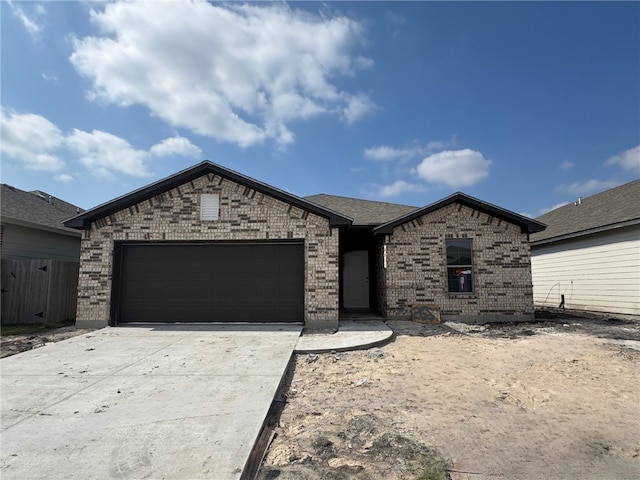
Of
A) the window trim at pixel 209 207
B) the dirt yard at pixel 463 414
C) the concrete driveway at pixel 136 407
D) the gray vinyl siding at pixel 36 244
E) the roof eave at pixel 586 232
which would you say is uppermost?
the window trim at pixel 209 207

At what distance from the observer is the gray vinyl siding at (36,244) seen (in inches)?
454

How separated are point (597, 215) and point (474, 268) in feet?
23.5

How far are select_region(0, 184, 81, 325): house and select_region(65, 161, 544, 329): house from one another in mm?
1617

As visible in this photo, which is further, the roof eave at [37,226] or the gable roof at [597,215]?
the gable roof at [597,215]

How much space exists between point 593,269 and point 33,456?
1650cm

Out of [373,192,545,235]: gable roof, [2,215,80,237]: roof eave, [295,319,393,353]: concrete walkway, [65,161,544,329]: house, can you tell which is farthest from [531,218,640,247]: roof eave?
[2,215,80,237]: roof eave

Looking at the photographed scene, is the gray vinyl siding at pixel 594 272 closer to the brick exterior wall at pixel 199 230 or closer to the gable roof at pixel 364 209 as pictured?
the gable roof at pixel 364 209

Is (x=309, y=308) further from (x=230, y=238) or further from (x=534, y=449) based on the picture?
(x=534, y=449)

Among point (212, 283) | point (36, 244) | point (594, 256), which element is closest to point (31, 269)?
point (36, 244)

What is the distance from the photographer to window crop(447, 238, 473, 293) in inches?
436

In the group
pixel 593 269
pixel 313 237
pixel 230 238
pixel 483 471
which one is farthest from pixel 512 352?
pixel 593 269

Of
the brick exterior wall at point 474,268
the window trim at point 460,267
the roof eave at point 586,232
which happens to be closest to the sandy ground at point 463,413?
the brick exterior wall at point 474,268

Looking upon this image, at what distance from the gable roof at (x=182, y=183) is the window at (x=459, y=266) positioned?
367cm

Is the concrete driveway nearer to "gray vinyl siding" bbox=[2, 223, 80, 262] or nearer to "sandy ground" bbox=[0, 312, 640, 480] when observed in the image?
"sandy ground" bbox=[0, 312, 640, 480]
